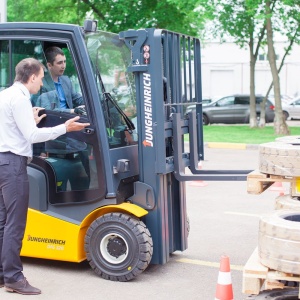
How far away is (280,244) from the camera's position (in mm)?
3789

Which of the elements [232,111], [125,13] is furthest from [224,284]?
[232,111]

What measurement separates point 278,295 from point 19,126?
237cm

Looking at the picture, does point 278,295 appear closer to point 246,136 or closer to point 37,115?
point 37,115

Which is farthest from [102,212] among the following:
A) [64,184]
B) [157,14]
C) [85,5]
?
[85,5]

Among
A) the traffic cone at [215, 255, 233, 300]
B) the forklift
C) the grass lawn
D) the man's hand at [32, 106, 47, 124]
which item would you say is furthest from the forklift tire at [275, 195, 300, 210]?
the grass lawn

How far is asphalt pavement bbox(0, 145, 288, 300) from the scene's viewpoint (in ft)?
18.2

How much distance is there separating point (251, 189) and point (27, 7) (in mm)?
22053

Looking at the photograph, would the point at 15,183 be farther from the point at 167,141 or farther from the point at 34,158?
the point at 167,141

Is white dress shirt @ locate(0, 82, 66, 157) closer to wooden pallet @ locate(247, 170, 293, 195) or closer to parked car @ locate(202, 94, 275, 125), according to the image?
wooden pallet @ locate(247, 170, 293, 195)

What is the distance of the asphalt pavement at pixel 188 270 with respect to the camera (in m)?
5.55

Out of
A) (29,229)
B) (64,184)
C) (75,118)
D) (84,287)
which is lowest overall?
(84,287)

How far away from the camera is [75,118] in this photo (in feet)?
18.2

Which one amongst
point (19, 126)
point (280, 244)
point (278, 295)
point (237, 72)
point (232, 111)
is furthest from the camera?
point (237, 72)

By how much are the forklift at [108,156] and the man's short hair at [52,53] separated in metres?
0.04
